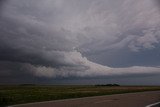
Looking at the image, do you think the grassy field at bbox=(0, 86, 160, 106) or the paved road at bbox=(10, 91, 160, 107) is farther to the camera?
the grassy field at bbox=(0, 86, 160, 106)

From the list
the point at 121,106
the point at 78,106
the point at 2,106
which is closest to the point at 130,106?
the point at 121,106

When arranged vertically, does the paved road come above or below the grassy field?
below

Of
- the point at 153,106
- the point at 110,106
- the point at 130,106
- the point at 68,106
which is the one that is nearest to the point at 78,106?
the point at 68,106

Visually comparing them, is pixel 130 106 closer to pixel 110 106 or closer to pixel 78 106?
pixel 110 106

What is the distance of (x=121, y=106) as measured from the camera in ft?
59.8

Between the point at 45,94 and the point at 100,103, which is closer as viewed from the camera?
the point at 100,103

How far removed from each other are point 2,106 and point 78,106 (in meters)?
6.22

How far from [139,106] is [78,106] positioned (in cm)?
406

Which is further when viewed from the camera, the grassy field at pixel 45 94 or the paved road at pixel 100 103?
the grassy field at pixel 45 94

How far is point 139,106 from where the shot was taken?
60.0 feet

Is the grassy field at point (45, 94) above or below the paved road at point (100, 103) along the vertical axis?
above

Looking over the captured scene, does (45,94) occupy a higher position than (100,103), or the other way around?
(45,94)

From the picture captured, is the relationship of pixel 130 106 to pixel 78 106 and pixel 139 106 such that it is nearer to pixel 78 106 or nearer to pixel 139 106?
pixel 139 106

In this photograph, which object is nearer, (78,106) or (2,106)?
(78,106)
